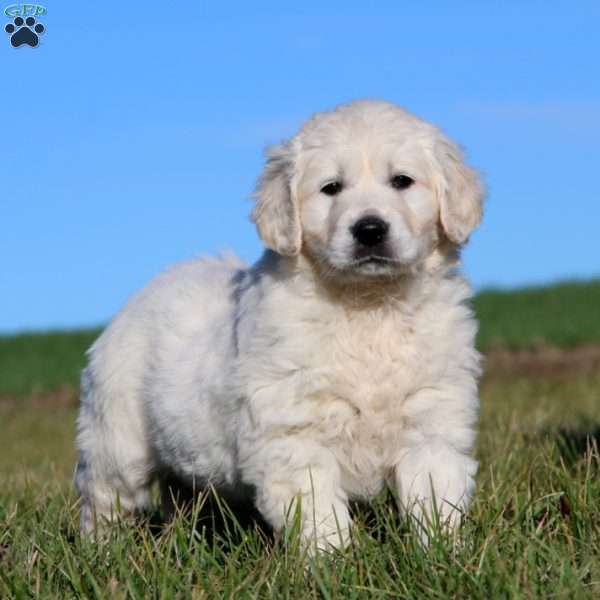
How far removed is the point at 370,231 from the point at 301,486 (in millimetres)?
1023

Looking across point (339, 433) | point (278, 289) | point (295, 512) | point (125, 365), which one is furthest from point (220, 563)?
point (125, 365)

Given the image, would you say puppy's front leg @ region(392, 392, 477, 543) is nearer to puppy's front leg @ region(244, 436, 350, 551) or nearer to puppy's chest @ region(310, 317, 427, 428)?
puppy's chest @ region(310, 317, 427, 428)

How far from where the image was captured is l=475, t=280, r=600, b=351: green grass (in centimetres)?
2205

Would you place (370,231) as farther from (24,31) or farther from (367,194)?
(24,31)

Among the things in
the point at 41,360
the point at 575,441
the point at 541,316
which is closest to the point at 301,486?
the point at 575,441

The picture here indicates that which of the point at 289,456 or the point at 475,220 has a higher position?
the point at 475,220

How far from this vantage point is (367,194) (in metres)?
4.55

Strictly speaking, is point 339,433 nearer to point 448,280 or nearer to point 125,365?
point 448,280

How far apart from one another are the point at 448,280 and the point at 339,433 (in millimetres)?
830

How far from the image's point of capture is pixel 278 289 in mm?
4742

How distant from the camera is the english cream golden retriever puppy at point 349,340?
4.48 m

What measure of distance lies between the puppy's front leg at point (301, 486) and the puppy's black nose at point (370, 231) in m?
0.82

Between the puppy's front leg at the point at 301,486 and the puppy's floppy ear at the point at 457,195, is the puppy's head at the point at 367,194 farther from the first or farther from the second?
the puppy's front leg at the point at 301,486

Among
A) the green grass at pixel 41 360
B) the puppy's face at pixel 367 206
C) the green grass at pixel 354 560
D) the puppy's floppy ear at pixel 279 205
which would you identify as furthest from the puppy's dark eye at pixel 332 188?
the green grass at pixel 41 360
